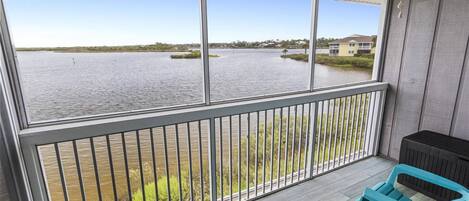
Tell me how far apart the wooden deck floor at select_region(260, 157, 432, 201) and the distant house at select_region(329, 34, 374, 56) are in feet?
4.63

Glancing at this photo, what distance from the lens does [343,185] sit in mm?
2588

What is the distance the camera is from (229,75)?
6.56ft

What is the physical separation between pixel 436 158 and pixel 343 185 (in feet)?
2.91

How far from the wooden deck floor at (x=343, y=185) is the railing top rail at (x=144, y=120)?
0.95 m

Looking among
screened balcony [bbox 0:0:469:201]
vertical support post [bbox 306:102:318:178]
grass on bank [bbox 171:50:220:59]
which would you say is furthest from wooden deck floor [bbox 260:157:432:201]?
grass on bank [bbox 171:50:220:59]

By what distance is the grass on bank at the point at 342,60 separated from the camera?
7.84ft

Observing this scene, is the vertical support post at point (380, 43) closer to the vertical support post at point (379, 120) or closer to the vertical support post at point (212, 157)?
the vertical support post at point (379, 120)

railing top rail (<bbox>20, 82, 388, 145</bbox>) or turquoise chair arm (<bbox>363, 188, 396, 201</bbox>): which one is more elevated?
railing top rail (<bbox>20, 82, 388, 145</bbox>)

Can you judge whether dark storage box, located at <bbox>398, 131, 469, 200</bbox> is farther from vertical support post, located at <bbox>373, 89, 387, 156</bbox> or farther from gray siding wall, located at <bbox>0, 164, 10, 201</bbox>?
gray siding wall, located at <bbox>0, 164, 10, 201</bbox>

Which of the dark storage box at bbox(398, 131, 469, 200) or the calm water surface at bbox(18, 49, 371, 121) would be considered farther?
the dark storage box at bbox(398, 131, 469, 200)

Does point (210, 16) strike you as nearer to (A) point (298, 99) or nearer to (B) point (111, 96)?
(B) point (111, 96)

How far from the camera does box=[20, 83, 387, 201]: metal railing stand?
1.59m

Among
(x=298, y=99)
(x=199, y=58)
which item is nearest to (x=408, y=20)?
(x=298, y=99)

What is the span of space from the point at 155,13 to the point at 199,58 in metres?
0.44
